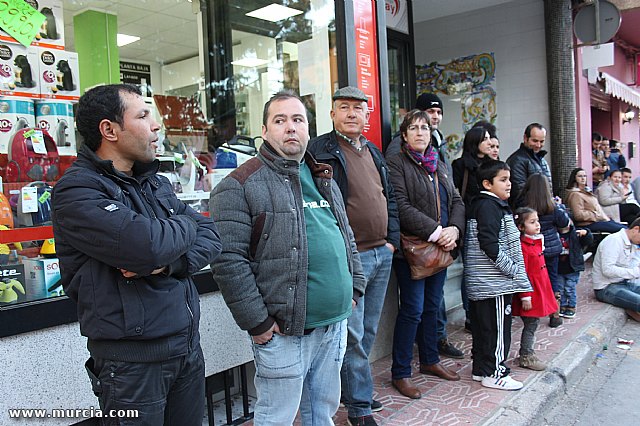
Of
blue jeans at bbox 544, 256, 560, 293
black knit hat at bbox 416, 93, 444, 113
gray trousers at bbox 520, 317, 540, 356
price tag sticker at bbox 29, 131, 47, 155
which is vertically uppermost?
black knit hat at bbox 416, 93, 444, 113

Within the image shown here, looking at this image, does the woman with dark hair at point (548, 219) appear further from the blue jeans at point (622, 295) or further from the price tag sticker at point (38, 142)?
the price tag sticker at point (38, 142)

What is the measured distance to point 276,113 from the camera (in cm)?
248

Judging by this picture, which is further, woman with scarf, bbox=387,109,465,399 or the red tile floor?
woman with scarf, bbox=387,109,465,399

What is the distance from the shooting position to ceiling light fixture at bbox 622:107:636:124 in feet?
42.0

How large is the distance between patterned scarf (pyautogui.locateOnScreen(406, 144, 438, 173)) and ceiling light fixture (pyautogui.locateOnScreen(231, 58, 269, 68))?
2.35m

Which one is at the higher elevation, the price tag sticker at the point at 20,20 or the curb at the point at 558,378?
the price tag sticker at the point at 20,20

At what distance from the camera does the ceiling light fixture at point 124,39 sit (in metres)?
4.93

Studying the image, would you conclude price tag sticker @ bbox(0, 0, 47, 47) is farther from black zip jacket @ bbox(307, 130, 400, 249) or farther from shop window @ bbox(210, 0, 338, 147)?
black zip jacket @ bbox(307, 130, 400, 249)

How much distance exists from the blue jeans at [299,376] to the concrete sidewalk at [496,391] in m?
0.92

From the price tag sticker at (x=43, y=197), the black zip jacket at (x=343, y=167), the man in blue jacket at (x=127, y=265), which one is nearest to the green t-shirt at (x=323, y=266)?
the man in blue jacket at (x=127, y=265)

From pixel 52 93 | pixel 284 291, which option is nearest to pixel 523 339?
pixel 284 291

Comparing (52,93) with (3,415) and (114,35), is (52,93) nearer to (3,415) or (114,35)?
(114,35)

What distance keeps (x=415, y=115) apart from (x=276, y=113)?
161cm

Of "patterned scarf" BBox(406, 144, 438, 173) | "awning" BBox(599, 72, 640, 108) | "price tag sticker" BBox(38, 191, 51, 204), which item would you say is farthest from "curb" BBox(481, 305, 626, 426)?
"awning" BBox(599, 72, 640, 108)
